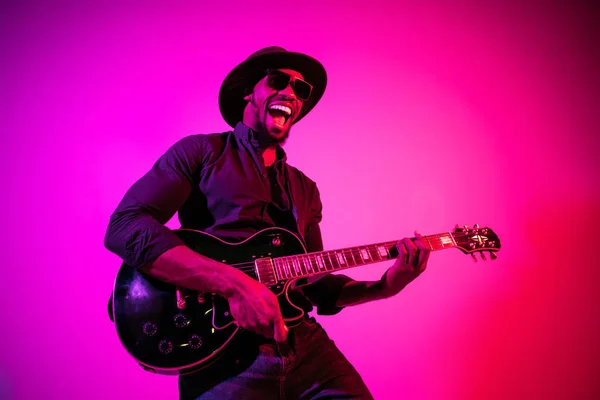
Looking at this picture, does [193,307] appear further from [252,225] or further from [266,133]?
[266,133]

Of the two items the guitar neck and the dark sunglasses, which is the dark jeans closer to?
the guitar neck

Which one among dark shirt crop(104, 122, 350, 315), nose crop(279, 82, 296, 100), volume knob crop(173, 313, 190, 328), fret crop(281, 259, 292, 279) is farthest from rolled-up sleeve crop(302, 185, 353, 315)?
volume knob crop(173, 313, 190, 328)

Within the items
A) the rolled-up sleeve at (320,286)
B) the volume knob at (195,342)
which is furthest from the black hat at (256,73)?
the volume knob at (195,342)

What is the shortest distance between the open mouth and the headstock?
161 centimetres

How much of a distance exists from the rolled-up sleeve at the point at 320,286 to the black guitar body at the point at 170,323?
0.82 m

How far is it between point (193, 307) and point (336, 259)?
878 mm

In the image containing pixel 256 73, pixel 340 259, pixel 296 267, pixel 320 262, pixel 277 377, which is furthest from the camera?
pixel 256 73

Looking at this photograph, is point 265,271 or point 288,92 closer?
point 265,271

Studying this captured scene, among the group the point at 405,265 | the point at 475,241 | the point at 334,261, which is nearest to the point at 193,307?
the point at 334,261

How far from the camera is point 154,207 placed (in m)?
1.51

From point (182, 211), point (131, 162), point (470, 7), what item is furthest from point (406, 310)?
A: point (470, 7)

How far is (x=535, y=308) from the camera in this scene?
3.41m

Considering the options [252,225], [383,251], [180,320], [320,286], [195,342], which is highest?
[252,225]

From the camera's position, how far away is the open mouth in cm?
219
